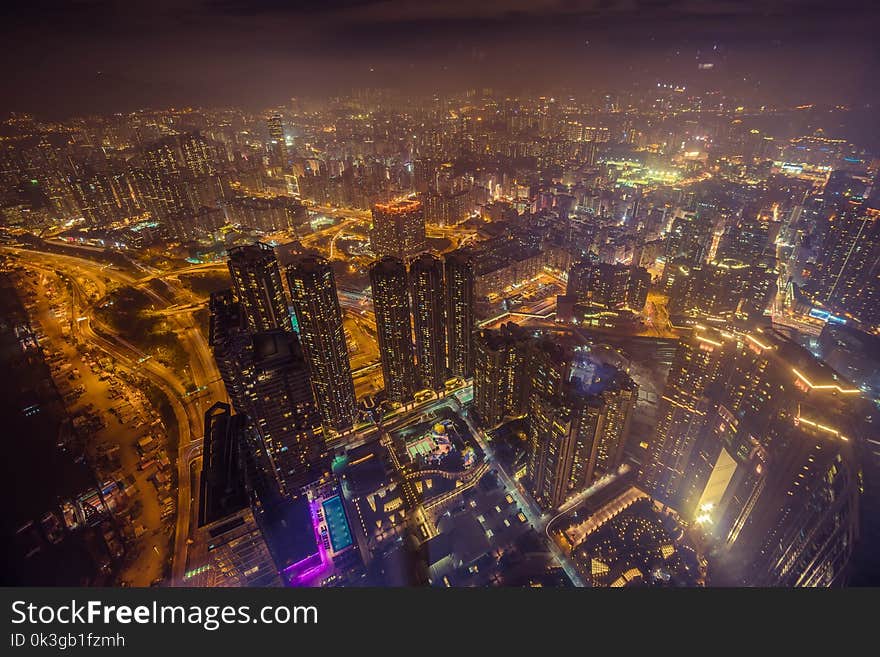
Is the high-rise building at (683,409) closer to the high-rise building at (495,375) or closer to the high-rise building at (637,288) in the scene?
the high-rise building at (495,375)

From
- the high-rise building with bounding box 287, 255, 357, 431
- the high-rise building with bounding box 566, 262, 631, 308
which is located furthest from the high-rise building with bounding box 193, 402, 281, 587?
the high-rise building with bounding box 566, 262, 631, 308

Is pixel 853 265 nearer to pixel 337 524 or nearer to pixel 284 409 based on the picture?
pixel 337 524

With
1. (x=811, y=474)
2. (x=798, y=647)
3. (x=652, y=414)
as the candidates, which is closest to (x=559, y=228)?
(x=652, y=414)

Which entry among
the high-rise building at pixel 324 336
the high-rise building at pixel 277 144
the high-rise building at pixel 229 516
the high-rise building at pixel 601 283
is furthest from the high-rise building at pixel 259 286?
the high-rise building at pixel 277 144

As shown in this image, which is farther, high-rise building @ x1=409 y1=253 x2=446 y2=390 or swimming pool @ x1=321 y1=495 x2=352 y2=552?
high-rise building @ x1=409 y1=253 x2=446 y2=390

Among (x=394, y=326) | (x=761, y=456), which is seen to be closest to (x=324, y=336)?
(x=394, y=326)

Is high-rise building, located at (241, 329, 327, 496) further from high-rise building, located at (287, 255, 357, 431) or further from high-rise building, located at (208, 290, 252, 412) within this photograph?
high-rise building, located at (287, 255, 357, 431)

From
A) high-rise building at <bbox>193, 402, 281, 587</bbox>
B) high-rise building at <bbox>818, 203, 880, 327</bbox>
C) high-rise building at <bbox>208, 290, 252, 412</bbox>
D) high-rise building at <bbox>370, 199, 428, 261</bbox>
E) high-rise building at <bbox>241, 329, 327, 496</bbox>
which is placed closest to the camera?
high-rise building at <bbox>193, 402, 281, 587</bbox>
